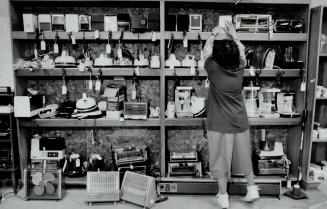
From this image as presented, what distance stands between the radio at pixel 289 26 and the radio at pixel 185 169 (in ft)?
6.32

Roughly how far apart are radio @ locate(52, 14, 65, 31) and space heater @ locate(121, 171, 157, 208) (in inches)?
75.7

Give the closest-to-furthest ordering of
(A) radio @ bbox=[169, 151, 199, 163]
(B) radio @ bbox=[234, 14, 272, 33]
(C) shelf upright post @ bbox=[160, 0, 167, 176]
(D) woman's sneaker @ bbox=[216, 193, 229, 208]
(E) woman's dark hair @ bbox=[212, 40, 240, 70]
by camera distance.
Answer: (E) woman's dark hair @ bbox=[212, 40, 240, 70] < (D) woman's sneaker @ bbox=[216, 193, 229, 208] < (C) shelf upright post @ bbox=[160, 0, 167, 176] < (B) radio @ bbox=[234, 14, 272, 33] < (A) radio @ bbox=[169, 151, 199, 163]

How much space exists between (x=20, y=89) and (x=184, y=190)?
2.36 metres

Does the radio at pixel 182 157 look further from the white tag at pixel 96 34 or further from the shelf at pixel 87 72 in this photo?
the white tag at pixel 96 34

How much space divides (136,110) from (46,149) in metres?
1.25

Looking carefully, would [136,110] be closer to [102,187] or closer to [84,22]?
[102,187]

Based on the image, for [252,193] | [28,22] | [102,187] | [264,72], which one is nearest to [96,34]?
[28,22]

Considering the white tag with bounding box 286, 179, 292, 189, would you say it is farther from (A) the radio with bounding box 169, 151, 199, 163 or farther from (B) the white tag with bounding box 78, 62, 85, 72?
(B) the white tag with bounding box 78, 62, 85, 72

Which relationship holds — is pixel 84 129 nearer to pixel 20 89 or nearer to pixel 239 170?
pixel 20 89

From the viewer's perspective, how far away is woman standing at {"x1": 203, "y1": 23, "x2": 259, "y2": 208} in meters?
3.35

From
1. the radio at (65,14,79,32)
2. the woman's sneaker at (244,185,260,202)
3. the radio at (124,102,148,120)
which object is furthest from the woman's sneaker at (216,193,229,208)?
the radio at (65,14,79,32)

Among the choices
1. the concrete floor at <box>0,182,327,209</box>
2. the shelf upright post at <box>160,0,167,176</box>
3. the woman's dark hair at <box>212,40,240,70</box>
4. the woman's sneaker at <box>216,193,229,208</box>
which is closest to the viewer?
the woman's dark hair at <box>212,40,240,70</box>

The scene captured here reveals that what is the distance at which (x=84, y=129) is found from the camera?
455 cm

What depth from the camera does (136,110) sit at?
4.05m
